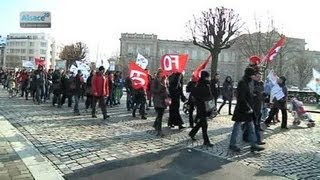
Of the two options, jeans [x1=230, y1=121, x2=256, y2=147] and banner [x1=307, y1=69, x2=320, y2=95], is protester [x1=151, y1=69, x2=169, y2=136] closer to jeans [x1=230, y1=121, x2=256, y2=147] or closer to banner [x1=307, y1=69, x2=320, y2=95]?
jeans [x1=230, y1=121, x2=256, y2=147]

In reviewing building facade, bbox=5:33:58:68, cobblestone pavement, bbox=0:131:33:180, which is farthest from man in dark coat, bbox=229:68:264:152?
building facade, bbox=5:33:58:68

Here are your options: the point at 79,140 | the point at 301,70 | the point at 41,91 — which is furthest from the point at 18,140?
the point at 301,70

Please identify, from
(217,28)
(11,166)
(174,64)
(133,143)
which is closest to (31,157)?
(11,166)

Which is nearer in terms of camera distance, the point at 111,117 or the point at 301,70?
the point at 111,117

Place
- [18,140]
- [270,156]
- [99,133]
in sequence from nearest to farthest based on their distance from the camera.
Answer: [270,156], [18,140], [99,133]

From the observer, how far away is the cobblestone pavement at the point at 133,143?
352 inches

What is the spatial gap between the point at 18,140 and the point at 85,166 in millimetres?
3067

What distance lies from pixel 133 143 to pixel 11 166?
11.6ft

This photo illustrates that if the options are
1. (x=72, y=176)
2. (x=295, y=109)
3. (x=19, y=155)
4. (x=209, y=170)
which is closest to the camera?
(x=72, y=176)

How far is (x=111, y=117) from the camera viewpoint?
16.9 meters

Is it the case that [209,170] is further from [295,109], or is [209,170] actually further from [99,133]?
[295,109]

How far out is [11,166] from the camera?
8.03 metres

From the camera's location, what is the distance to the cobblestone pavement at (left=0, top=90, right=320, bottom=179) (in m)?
8.93

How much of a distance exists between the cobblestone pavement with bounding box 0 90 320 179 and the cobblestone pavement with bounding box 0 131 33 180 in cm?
62
